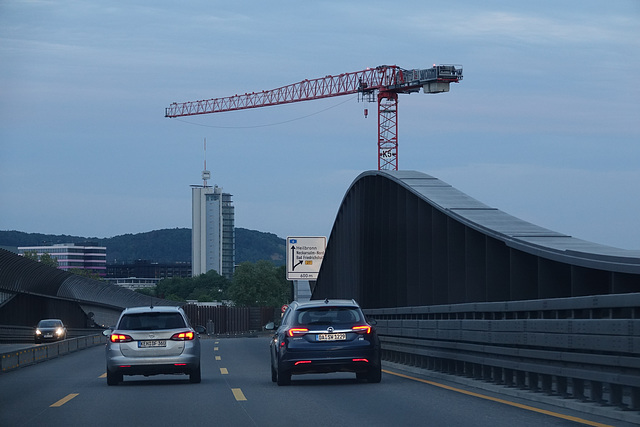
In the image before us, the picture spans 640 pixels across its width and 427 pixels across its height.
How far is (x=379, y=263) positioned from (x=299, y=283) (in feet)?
121

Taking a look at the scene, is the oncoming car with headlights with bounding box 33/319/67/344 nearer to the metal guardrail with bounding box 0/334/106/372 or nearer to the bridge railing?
the metal guardrail with bounding box 0/334/106/372

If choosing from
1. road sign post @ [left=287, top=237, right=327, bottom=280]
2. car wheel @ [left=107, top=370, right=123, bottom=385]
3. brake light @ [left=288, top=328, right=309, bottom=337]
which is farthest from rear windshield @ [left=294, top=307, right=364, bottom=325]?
road sign post @ [left=287, top=237, right=327, bottom=280]

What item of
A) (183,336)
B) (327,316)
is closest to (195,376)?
(183,336)

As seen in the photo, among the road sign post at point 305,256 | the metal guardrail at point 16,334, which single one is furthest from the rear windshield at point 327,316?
the road sign post at point 305,256

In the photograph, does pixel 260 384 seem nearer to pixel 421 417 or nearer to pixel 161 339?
pixel 161 339

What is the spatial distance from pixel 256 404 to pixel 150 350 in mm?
4735

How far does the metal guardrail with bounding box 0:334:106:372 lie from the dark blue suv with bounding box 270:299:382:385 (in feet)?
33.2

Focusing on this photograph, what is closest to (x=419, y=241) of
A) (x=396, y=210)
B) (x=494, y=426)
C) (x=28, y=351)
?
(x=396, y=210)

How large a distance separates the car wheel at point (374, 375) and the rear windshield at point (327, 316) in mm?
Answer: 835

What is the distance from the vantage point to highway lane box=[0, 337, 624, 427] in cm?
1124

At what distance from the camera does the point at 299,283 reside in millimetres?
68562

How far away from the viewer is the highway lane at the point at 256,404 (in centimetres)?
1124

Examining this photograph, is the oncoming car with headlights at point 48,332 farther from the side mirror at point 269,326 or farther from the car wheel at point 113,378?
the car wheel at point 113,378

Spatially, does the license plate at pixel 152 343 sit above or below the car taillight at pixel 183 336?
below
